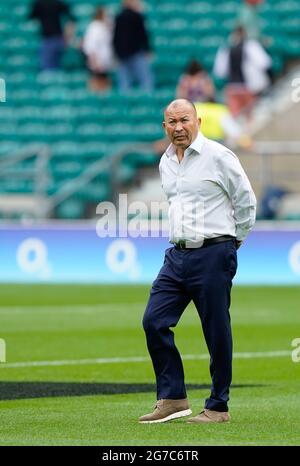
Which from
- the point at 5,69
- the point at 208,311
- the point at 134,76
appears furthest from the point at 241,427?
the point at 5,69

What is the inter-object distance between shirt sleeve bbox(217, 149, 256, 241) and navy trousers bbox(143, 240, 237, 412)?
191 millimetres

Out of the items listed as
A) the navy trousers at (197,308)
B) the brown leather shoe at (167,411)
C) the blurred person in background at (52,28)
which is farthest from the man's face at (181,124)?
the blurred person in background at (52,28)

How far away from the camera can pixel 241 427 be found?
950cm

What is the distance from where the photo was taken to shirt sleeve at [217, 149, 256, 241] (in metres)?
9.60

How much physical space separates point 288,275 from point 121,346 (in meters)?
7.98

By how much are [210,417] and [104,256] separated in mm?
13745

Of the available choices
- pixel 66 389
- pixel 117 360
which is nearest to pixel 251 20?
pixel 117 360

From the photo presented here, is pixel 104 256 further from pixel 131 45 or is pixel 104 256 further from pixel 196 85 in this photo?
pixel 131 45

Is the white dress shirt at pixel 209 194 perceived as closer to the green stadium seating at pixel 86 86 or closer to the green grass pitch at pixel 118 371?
the green grass pitch at pixel 118 371

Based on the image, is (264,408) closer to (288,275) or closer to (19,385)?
(19,385)

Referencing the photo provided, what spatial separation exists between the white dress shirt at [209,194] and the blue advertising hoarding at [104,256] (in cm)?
1323

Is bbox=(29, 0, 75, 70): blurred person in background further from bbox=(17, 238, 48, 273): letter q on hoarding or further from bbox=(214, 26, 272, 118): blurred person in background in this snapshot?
bbox=(17, 238, 48, 273): letter q on hoarding

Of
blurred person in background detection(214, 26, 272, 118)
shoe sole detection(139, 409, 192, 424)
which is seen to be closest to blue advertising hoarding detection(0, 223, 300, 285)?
blurred person in background detection(214, 26, 272, 118)

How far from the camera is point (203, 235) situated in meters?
9.65
